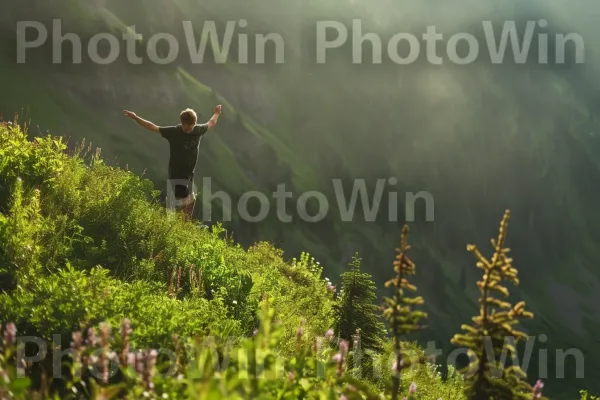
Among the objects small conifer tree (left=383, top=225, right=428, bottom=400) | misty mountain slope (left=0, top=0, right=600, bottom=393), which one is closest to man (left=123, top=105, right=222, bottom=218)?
small conifer tree (left=383, top=225, right=428, bottom=400)

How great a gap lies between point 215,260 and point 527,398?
5.40 meters

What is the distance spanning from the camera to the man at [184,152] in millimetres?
10773

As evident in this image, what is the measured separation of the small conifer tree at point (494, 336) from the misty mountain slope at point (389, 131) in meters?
29.4

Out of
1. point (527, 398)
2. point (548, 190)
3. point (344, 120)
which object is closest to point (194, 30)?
point (344, 120)

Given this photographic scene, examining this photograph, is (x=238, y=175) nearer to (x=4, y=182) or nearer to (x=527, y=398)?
(x=4, y=182)

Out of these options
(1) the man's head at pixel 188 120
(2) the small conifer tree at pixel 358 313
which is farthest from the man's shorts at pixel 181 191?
(2) the small conifer tree at pixel 358 313

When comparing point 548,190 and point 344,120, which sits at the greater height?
point 344,120

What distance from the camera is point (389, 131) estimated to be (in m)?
73.1

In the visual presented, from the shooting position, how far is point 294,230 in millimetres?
55156

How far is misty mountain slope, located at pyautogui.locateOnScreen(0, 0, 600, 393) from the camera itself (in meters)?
37.9

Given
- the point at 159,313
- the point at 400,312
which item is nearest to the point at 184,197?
the point at 159,313

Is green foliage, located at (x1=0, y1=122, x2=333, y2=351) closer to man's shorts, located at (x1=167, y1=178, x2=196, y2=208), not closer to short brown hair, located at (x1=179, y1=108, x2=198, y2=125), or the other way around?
man's shorts, located at (x1=167, y1=178, x2=196, y2=208)

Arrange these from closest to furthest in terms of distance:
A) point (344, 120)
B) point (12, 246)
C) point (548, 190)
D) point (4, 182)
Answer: point (12, 246), point (4, 182), point (344, 120), point (548, 190)

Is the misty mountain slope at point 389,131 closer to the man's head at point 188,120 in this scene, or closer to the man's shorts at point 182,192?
the man's shorts at point 182,192
